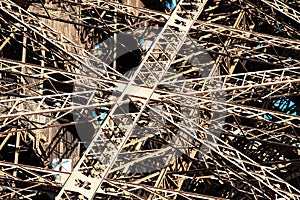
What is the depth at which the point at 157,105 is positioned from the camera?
19453 millimetres

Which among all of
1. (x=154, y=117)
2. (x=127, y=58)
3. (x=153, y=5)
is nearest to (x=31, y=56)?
(x=154, y=117)

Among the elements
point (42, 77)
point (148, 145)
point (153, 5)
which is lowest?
point (148, 145)

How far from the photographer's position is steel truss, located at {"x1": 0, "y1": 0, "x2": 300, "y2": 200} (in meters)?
16.9

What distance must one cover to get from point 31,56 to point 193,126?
4.64 m

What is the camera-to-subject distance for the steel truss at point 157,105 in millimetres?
16859

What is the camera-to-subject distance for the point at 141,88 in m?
16.9

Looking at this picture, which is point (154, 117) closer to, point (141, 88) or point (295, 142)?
point (141, 88)

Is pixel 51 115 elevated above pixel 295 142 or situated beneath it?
elevated above

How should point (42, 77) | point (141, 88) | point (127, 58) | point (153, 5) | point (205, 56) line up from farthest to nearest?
1. point (153, 5)
2. point (127, 58)
3. point (205, 56)
4. point (42, 77)
5. point (141, 88)

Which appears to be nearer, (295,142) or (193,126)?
(193,126)

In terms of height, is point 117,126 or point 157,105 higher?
point 117,126

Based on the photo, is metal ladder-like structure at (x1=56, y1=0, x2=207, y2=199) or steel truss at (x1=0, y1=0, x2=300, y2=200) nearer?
metal ladder-like structure at (x1=56, y1=0, x2=207, y2=199)

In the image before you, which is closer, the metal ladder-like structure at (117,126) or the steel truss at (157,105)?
the metal ladder-like structure at (117,126)

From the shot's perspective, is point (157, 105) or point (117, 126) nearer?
point (117, 126)
